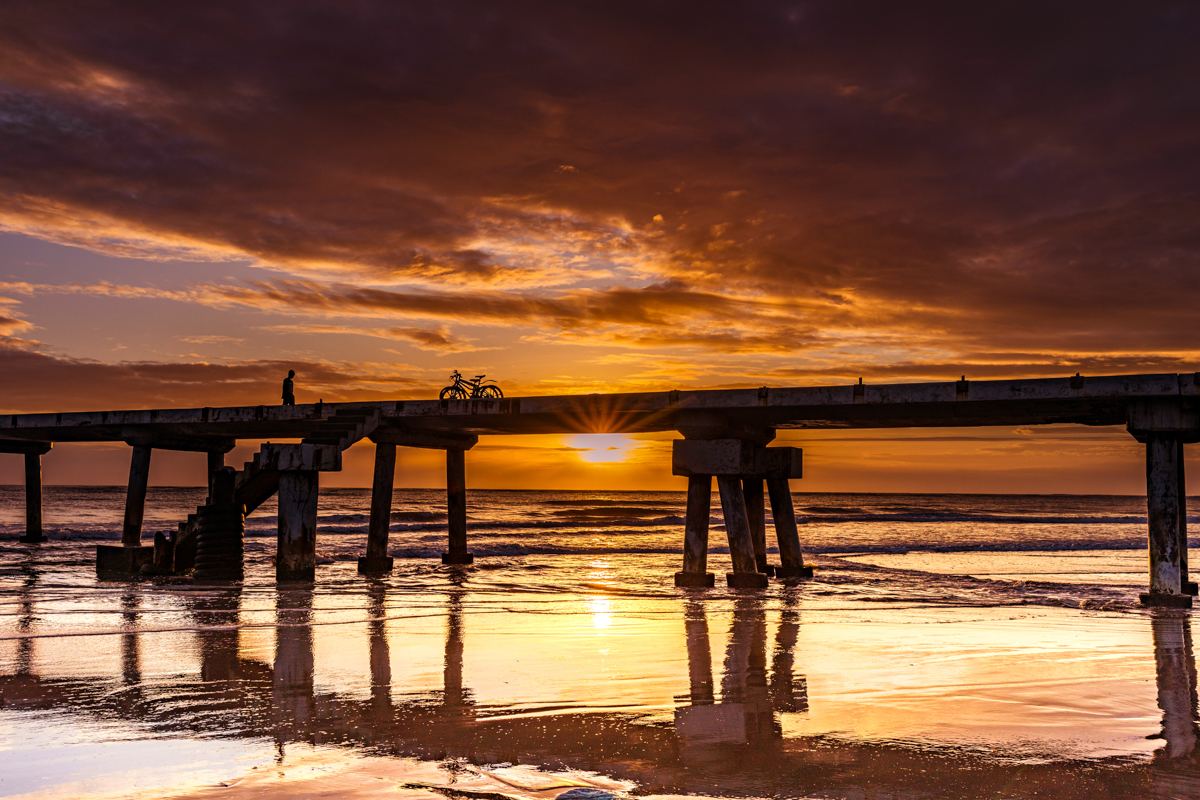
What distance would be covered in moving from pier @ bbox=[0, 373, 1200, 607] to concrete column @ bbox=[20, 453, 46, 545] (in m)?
10.6

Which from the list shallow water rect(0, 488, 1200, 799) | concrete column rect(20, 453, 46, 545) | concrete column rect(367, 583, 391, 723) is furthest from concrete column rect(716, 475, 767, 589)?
concrete column rect(20, 453, 46, 545)

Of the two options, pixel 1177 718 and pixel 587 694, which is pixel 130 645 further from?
pixel 1177 718

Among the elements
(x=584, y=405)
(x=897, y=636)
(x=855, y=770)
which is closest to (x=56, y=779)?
(x=855, y=770)

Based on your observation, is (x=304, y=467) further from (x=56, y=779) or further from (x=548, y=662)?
(x=56, y=779)

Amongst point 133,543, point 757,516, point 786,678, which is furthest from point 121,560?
point 786,678

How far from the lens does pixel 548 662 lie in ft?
30.8

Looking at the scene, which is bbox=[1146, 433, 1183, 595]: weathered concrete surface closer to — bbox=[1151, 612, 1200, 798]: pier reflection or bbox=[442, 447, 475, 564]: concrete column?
bbox=[1151, 612, 1200, 798]: pier reflection

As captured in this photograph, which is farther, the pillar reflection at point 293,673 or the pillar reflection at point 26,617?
the pillar reflection at point 26,617

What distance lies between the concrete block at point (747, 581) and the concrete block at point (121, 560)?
552 inches

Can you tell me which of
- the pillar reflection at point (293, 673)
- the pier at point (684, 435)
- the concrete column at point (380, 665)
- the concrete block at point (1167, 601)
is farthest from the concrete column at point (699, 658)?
the concrete block at point (1167, 601)

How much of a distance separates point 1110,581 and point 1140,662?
16673 mm

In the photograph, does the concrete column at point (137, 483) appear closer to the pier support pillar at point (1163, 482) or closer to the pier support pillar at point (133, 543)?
the pier support pillar at point (133, 543)

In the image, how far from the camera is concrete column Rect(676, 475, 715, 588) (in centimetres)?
1962

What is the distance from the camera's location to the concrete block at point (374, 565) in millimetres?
23492
